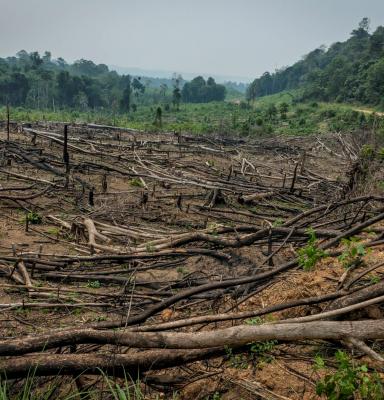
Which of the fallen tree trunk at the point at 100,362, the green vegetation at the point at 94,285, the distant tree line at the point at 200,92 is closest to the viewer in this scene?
the fallen tree trunk at the point at 100,362

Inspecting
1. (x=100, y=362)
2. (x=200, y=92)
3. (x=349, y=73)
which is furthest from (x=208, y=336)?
(x=200, y=92)

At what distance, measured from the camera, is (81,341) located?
3146mm

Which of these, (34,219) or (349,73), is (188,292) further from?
(349,73)

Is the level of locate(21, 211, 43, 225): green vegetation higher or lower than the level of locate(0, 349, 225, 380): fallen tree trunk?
lower

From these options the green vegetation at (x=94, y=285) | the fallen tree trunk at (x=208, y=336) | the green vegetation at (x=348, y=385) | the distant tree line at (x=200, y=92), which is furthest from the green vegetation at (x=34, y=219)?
the distant tree line at (x=200, y=92)

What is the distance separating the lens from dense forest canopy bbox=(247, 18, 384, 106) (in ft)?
147

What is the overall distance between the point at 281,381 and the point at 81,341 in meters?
1.50

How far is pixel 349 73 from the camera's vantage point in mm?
53000

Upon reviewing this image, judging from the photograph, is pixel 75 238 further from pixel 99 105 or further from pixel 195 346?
pixel 99 105

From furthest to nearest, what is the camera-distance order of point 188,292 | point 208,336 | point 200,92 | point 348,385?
point 200,92 → point 188,292 → point 208,336 → point 348,385

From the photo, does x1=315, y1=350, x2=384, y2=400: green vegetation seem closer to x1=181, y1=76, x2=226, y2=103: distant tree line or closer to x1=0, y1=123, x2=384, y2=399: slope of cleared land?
x1=0, y1=123, x2=384, y2=399: slope of cleared land

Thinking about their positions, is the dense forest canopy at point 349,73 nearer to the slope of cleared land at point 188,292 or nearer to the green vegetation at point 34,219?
the slope of cleared land at point 188,292

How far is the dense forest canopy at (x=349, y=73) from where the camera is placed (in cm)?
4466

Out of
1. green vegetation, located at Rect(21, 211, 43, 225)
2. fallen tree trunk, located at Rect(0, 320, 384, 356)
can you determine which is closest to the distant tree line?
green vegetation, located at Rect(21, 211, 43, 225)
